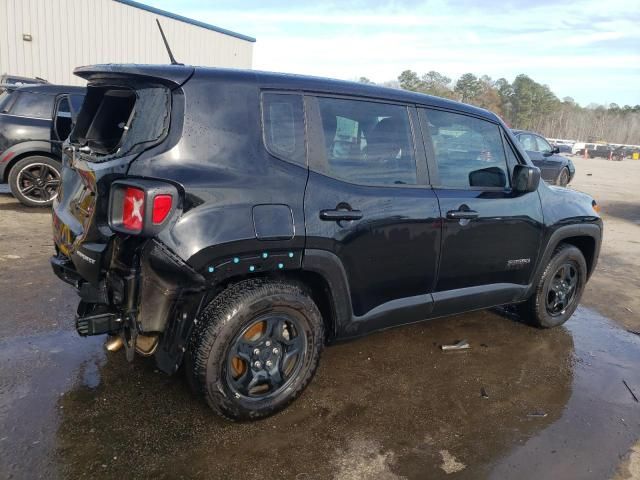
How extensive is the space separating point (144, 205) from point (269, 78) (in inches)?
39.3

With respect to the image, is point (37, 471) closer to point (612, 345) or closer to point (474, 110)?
point (474, 110)

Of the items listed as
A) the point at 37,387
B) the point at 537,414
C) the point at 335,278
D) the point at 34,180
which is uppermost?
the point at 335,278

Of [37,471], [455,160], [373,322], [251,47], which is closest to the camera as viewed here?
[37,471]

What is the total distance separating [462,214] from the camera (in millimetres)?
3395

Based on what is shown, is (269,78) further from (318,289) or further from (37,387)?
(37,387)

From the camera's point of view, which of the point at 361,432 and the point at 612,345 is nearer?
the point at 361,432

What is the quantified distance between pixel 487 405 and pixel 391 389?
605mm

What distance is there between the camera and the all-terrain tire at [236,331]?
8.50ft

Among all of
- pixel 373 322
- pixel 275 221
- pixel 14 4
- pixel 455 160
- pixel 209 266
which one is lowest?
pixel 373 322

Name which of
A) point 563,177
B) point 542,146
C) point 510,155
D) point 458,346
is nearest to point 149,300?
point 458,346

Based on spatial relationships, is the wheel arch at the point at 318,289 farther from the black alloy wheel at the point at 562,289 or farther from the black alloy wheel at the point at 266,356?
the black alloy wheel at the point at 562,289


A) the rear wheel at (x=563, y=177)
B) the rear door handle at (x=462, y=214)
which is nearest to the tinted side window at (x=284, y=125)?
the rear door handle at (x=462, y=214)

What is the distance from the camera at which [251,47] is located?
26.3 meters

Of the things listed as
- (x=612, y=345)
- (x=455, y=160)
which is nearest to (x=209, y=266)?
(x=455, y=160)
